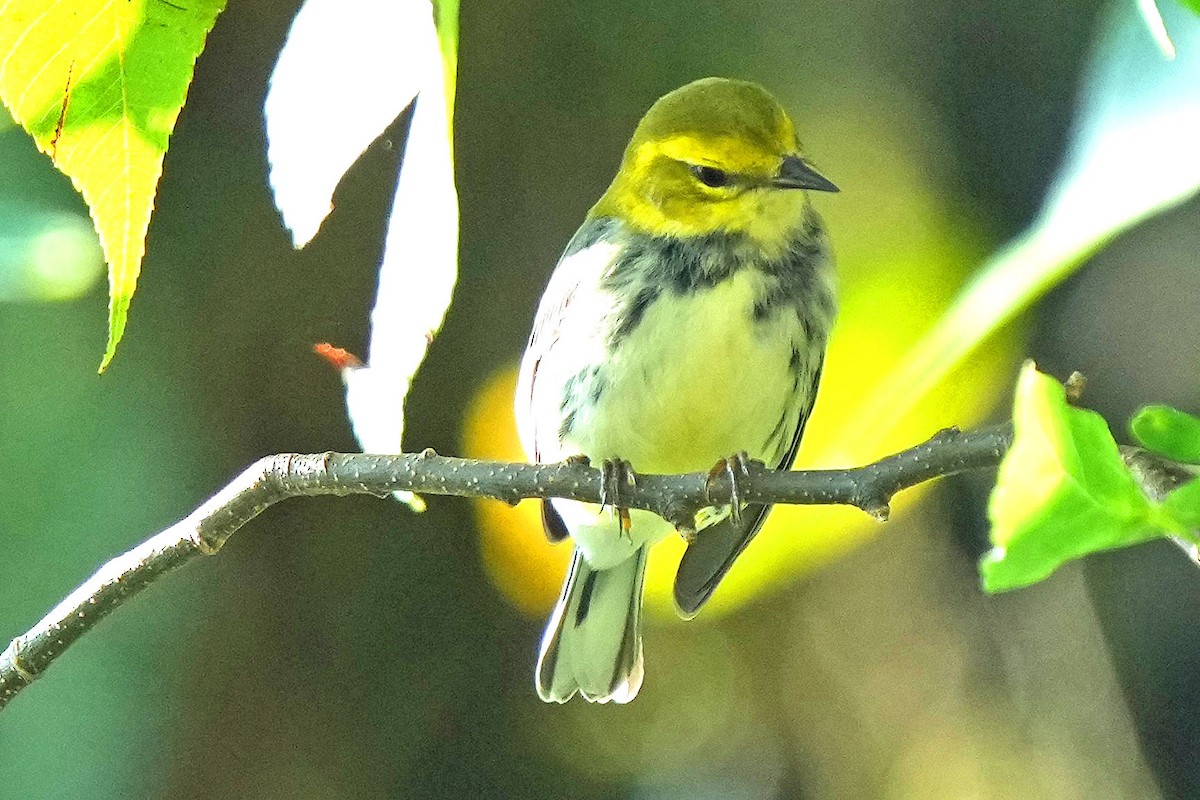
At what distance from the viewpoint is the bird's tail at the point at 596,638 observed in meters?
1.34

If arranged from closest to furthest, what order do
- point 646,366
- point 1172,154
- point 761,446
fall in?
point 1172,154 → point 646,366 → point 761,446

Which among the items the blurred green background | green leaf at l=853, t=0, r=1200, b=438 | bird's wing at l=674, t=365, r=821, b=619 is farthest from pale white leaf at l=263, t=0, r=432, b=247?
the blurred green background

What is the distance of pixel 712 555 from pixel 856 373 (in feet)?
1.44

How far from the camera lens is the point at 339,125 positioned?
38cm

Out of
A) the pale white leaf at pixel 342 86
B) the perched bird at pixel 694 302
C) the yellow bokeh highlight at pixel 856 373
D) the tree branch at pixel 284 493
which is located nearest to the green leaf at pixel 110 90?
the pale white leaf at pixel 342 86

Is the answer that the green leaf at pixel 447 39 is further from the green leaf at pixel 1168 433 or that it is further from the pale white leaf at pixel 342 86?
the green leaf at pixel 1168 433

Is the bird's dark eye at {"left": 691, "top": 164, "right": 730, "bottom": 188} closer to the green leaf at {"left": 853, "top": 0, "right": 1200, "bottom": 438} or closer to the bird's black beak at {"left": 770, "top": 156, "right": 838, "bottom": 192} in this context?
the bird's black beak at {"left": 770, "top": 156, "right": 838, "bottom": 192}

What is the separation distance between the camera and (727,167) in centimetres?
108

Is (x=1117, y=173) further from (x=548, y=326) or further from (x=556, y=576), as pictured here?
(x=556, y=576)

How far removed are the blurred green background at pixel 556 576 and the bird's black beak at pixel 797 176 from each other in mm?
563

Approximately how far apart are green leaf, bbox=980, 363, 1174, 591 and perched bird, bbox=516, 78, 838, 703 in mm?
789

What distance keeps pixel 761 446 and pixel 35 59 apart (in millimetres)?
870

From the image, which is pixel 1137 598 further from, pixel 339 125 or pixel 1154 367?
pixel 339 125

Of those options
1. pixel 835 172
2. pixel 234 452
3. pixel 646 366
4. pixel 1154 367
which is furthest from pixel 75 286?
pixel 1154 367
